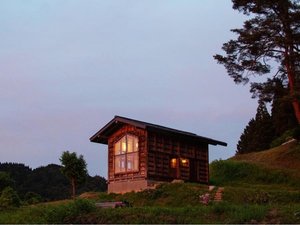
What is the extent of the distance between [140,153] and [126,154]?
1.50m

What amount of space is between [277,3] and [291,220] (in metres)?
23.5

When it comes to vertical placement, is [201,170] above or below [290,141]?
below

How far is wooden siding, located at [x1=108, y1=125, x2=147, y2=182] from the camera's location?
3538 centimetres

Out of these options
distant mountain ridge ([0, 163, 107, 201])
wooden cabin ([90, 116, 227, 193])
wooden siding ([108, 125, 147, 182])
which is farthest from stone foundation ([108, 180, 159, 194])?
distant mountain ridge ([0, 163, 107, 201])

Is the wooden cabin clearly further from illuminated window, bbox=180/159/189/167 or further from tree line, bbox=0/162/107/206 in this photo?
tree line, bbox=0/162/107/206

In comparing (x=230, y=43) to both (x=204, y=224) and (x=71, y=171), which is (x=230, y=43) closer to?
(x=71, y=171)

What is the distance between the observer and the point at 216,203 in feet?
65.1

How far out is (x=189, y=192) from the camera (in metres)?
29.3

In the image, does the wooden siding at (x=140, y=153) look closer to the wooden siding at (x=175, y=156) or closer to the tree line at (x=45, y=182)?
the wooden siding at (x=175, y=156)

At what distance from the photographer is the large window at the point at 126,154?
119 feet

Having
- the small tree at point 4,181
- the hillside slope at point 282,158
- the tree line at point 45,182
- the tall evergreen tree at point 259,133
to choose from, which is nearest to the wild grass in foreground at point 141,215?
the small tree at point 4,181

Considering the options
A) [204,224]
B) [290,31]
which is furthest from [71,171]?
[204,224]

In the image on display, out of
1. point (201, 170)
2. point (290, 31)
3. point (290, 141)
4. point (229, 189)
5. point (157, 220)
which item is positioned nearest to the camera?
point (157, 220)

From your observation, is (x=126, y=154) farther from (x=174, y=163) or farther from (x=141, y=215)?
(x=141, y=215)
